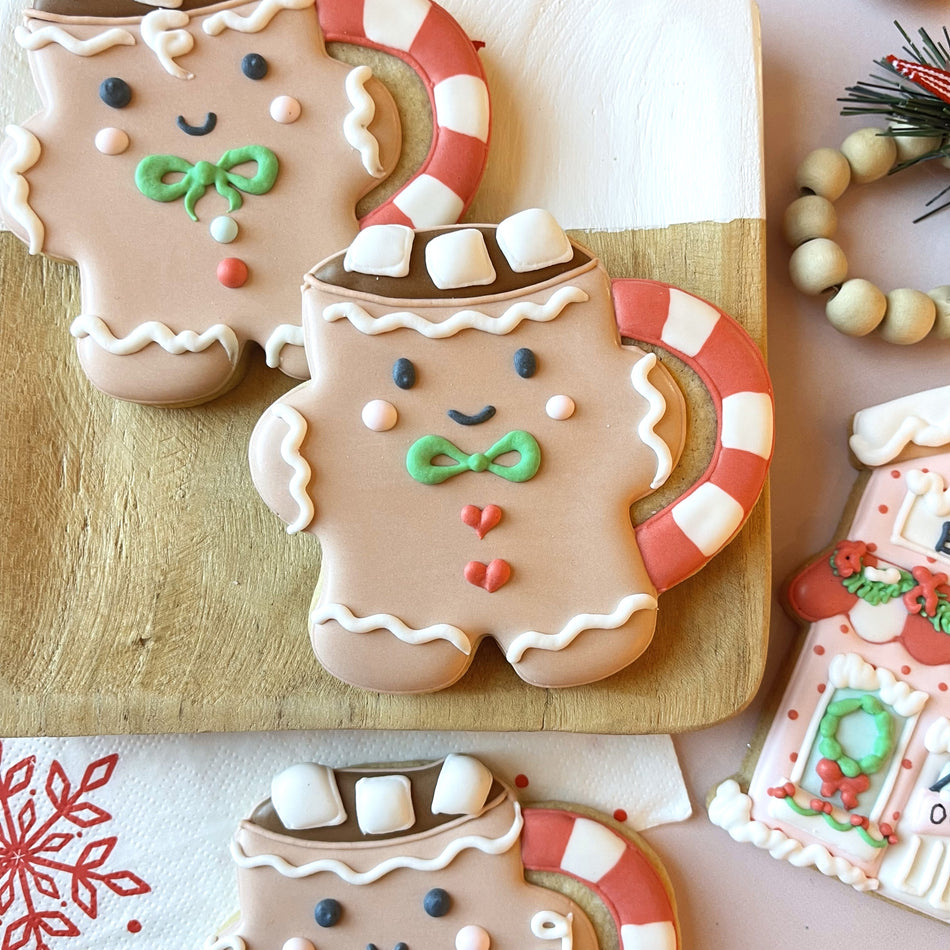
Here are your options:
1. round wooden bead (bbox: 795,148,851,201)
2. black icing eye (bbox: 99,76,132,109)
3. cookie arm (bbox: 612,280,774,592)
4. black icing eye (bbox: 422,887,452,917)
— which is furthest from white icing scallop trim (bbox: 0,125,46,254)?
round wooden bead (bbox: 795,148,851,201)

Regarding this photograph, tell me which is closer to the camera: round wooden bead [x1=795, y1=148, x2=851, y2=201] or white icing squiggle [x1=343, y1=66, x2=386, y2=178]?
white icing squiggle [x1=343, y1=66, x2=386, y2=178]

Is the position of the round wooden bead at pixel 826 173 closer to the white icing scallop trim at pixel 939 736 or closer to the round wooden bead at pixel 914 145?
the round wooden bead at pixel 914 145

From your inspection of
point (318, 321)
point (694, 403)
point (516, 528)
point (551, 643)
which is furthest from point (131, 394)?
point (694, 403)

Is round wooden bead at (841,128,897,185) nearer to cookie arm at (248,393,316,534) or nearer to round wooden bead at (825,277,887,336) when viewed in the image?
round wooden bead at (825,277,887,336)

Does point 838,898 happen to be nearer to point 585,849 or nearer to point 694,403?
point 585,849

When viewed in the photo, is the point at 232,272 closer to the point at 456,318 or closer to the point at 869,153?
the point at 456,318
